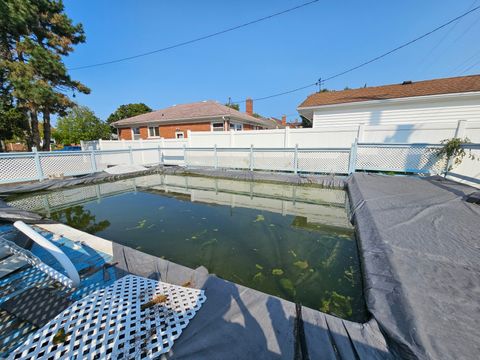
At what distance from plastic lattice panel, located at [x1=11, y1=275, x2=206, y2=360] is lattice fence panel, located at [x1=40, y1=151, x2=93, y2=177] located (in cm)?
762

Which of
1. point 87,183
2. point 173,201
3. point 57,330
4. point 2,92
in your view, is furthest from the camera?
point 2,92

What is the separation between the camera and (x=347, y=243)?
290cm

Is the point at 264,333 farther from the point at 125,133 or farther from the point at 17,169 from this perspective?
the point at 125,133

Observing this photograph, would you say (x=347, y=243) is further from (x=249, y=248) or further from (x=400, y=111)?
(x=400, y=111)

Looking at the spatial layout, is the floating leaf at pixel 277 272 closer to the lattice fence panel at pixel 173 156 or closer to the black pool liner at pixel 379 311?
the black pool liner at pixel 379 311

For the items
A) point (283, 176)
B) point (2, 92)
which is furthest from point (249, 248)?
point (2, 92)

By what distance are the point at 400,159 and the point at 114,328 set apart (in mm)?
7707

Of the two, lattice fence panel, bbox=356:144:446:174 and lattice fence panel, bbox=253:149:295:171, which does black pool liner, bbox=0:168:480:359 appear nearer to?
lattice fence panel, bbox=356:144:446:174

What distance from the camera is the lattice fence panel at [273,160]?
24.2 ft

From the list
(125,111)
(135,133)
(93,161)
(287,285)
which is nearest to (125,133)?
(135,133)

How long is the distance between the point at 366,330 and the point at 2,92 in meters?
14.8

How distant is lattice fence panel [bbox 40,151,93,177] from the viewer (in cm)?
642

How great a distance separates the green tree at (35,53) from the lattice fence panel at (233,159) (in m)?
7.79

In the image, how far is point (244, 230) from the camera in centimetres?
335
